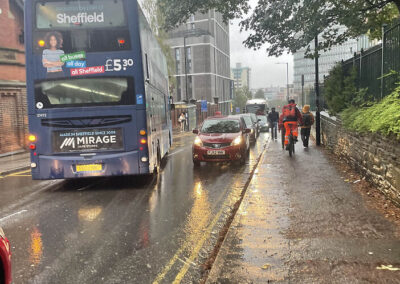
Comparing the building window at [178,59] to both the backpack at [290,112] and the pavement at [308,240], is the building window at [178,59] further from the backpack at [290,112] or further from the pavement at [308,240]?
the pavement at [308,240]

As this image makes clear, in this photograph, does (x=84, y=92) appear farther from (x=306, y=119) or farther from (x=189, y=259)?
(x=306, y=119)

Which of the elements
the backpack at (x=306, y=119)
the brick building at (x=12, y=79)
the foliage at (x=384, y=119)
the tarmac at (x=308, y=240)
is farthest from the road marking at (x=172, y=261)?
the brick building at (x=12, y=79)

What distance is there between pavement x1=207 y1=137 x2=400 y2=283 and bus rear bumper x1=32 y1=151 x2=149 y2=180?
272 centimetres

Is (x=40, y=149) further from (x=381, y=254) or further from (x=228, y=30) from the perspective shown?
(x=228, y=30)

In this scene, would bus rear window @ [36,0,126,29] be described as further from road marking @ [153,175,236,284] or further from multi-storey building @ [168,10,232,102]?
multi-storey building @ [168,10,232,102]

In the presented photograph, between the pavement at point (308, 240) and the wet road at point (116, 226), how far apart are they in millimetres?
430

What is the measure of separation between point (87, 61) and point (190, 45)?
7562 cm

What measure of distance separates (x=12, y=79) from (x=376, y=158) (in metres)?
18.5

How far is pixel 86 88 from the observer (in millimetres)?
8273

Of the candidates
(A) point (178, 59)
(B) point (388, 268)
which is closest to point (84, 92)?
(B) point (388, 268)

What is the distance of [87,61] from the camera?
811 centimetres

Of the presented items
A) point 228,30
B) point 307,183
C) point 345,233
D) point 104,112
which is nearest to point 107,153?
point 104,112

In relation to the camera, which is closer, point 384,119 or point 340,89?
point 384,119

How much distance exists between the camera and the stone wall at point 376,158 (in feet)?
19.6
